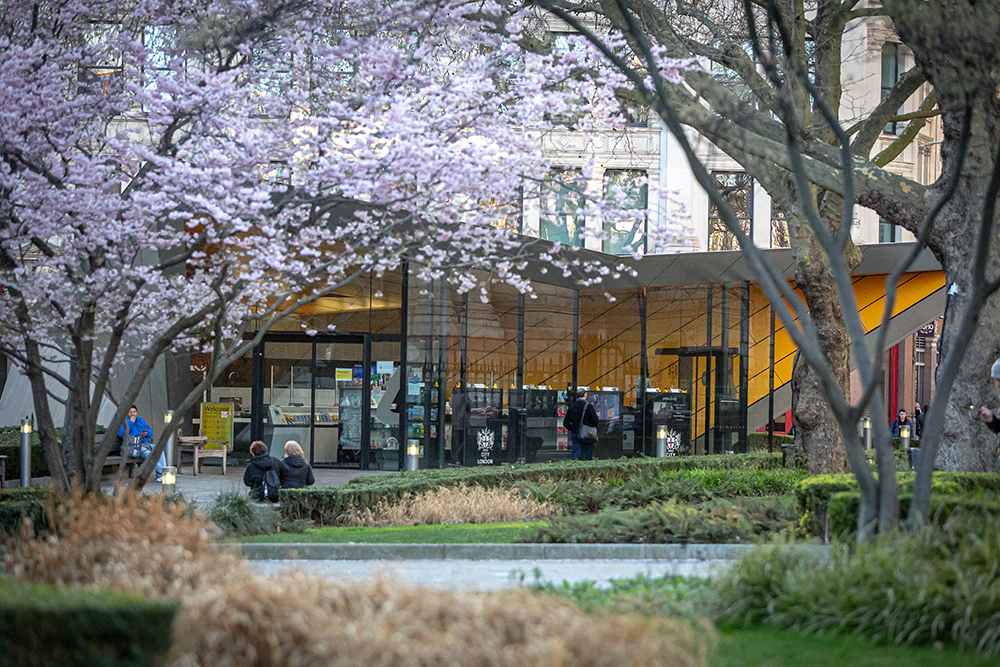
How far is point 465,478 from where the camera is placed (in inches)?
604

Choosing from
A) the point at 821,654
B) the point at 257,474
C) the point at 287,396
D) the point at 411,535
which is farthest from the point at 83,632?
the point at 287,396

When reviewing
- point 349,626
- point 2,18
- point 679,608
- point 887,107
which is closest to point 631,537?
point 679,608

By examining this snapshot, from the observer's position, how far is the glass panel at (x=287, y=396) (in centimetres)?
2367

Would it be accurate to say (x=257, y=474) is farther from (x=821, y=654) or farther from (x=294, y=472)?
(x=821, y=654)

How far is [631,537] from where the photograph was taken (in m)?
11.1

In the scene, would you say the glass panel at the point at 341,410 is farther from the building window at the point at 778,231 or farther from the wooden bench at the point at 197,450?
the building window at the point at 778,231

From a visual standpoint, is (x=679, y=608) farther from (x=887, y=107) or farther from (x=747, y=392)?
(x=747, y=392)

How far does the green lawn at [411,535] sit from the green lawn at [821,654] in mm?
5143

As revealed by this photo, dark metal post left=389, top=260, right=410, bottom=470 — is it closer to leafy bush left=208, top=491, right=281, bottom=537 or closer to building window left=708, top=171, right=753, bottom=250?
leafy bush left=208, top=491, right=281, bottom=537

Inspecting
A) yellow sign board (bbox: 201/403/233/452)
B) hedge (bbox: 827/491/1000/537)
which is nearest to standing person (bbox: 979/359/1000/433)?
hedge (bbox: 827/491/1000/537)

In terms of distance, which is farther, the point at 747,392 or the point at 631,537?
the point at 747,392

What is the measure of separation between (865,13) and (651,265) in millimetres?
10694

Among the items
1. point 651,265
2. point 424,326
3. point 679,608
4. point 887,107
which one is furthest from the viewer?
point 651,265

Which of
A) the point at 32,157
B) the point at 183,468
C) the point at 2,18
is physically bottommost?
the point at 183,468
